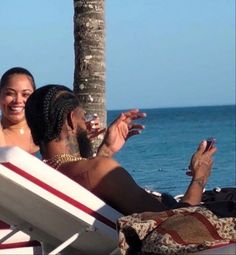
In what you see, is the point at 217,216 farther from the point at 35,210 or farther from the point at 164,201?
the point at 35,210

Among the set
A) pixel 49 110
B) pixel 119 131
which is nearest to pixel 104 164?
pixel 49 110

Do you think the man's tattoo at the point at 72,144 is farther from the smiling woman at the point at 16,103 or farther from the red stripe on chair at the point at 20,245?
the smiling woman at the point at 16,103

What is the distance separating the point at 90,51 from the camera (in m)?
8.84

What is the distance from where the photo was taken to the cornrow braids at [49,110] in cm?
478

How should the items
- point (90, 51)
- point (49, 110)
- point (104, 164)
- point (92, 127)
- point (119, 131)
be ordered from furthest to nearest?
1. point (90, 51)
2. point (92, 127)
3. point (119, 131)
4. point (49, 110)
5. point (104, 164)

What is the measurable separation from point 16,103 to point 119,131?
1358mm

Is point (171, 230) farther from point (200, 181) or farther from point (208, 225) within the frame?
point (200, 181)

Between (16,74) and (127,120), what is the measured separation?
57.7 inches

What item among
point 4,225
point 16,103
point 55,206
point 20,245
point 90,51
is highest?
point 90,51

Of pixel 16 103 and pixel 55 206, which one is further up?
pixel 16 103

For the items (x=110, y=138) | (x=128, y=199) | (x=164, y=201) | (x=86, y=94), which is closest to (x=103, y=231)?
(x=128, y=199)

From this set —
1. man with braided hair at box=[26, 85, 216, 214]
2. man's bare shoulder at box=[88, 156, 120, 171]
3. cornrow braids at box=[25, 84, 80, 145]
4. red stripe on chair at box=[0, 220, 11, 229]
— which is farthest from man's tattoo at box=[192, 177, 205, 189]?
red stripe on chair at box=[0, 220, 11, 229]

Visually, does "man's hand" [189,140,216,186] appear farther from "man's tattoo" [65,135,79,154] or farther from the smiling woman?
the smiling woman

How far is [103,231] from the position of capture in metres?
4.48
